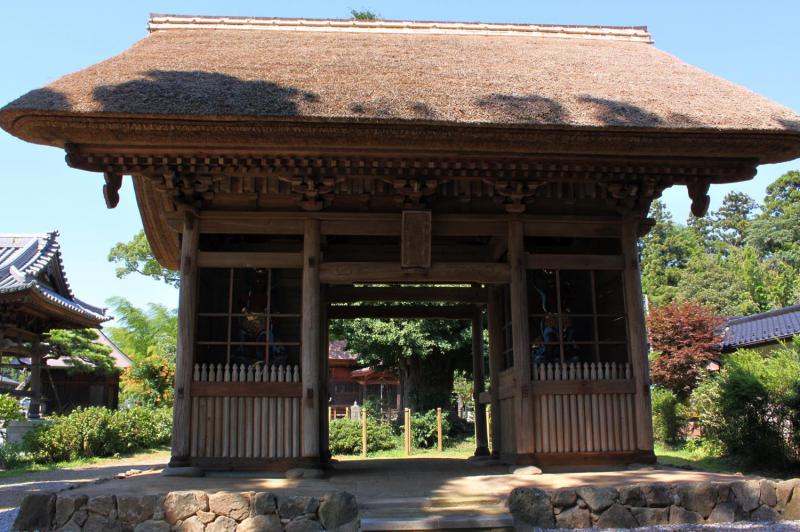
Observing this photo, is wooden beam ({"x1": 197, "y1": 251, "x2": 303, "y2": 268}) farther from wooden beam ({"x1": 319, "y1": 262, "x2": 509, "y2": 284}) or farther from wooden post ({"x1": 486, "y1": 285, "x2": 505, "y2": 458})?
wooden post ({"x1": 486, "y1": 285, "x2": 505, "y2": 458})

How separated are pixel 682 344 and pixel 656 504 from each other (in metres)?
15.0

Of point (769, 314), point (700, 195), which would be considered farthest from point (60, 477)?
point (769, 314)

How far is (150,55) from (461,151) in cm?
443

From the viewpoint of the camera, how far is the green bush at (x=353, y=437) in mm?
18031

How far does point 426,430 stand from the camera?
1922cm

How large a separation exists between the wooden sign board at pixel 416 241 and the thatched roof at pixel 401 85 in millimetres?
1513

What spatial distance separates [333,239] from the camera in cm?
991

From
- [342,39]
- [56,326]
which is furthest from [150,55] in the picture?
[56,326]

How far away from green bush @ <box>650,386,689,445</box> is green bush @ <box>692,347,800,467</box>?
4.82 meters

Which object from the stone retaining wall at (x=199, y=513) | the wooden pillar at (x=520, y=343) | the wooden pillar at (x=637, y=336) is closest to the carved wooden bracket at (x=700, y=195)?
the wooden pillar at (x=637, y=336)

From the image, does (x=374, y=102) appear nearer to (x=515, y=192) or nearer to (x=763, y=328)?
(x=515, y=192)

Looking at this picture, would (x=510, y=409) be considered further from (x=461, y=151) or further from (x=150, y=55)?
(x=150, y=55)

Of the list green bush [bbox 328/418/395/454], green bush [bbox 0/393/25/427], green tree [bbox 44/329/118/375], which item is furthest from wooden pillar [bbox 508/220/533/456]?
green tree [bbox 44/329/118/375]

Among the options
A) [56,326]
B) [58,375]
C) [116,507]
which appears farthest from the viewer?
[58,375]
